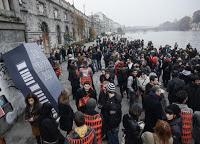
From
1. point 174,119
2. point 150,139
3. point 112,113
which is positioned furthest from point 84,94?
point 150,139

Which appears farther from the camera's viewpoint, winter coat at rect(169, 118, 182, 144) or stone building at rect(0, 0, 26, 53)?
stone building at rect(0, 0, 26, 53)

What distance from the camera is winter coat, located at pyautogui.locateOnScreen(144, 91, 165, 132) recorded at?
5.39 m

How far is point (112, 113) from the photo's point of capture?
18.0ft

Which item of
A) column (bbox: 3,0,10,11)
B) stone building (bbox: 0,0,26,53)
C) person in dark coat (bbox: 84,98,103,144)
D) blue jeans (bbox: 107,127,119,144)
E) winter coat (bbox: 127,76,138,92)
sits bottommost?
blue jeans (bbox: 107,127,119,144)

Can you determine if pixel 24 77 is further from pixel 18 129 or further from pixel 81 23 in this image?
pixel 81 23

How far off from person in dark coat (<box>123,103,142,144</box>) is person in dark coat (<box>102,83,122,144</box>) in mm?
965

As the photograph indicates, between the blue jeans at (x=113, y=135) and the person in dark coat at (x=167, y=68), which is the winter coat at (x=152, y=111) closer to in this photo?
the blue jeans at (x=113, y=135)

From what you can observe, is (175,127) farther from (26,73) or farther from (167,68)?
(167,68)

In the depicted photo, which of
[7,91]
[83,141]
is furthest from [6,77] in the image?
[83,141]

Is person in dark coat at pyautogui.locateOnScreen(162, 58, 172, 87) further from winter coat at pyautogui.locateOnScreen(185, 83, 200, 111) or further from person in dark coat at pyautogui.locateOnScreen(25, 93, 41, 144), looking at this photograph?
person in dark coat at pyautogui.locateOnScreen(25, 93, 41, 144)

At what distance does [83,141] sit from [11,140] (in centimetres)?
434

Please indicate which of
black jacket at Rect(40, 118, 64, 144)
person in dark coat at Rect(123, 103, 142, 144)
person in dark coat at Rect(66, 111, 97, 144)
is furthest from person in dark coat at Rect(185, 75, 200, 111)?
black jacket at Rect(40, 118, 64, 144)

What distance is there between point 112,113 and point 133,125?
3.69 ft

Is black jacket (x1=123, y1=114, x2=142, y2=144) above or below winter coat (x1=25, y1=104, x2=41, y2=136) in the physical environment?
above
